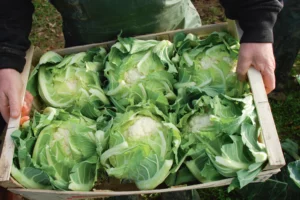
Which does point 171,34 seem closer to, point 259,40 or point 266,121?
point 259,40

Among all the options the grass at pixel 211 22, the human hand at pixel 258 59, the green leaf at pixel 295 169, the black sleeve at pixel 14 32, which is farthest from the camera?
the grass at pixel 211 22

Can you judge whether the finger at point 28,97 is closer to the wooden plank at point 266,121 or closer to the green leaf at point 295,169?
the wooden plank at point 266,121

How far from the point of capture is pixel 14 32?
1540mm

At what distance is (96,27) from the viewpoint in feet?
5.45

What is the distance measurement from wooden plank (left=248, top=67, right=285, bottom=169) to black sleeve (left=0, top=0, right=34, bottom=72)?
0.92 meters

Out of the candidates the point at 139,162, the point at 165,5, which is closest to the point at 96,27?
the point at 165,5

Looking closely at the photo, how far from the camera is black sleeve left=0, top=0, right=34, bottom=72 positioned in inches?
58.7

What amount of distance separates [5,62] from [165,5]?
70 cm

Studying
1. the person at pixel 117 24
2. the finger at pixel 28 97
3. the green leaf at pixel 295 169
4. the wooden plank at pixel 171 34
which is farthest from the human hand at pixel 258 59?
the finger at pixel 28 97

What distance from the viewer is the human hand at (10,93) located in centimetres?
139

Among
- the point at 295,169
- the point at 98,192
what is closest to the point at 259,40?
the point at 295,169

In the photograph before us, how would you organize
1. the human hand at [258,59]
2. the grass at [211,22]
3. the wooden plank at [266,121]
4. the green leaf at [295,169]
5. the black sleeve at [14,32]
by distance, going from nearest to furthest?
the wooden plank at [266,121] < the human hand at [258,59] < the black sleeve at [14,32] < the green leaf at [295,169] < the grass at [211,22]

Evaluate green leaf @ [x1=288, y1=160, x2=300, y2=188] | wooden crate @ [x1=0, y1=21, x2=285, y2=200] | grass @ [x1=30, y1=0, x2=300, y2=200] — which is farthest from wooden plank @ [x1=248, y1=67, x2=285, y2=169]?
grass @ [x1=30, y1=0, x2=300, y2=200]

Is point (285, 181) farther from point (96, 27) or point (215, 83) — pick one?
point (96, 27)
